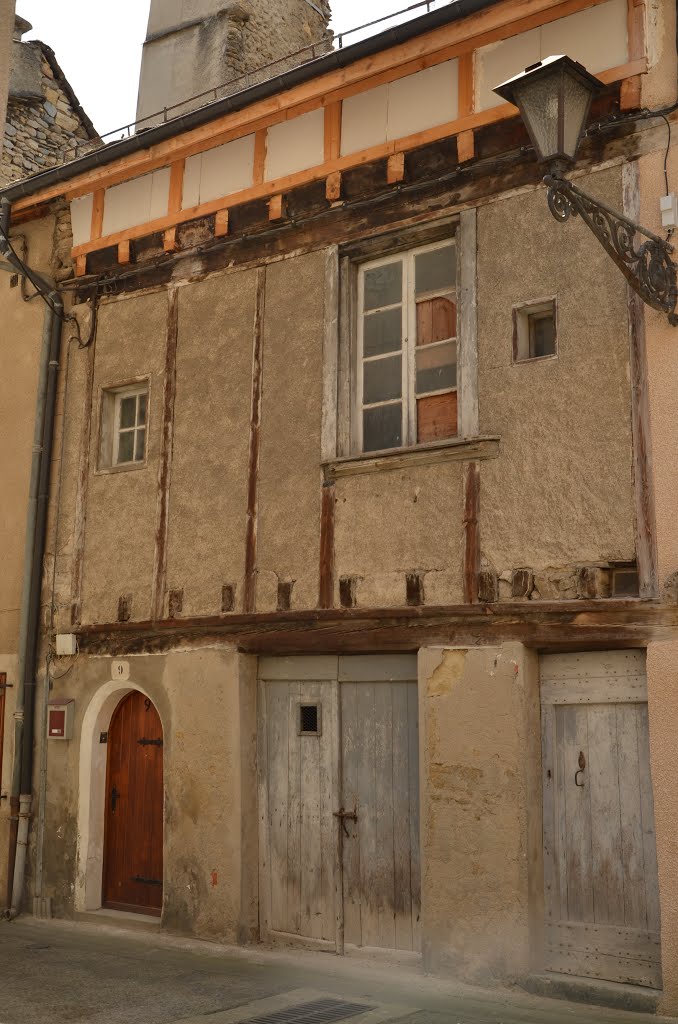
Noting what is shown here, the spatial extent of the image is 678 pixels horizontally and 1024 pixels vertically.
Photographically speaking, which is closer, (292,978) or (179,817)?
(292,978)

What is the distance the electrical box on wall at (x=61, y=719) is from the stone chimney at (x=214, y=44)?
23.8 feet

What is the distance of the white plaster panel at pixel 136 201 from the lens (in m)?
9.51

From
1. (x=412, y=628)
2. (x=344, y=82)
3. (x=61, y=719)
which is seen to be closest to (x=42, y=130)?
(x=344, y=82)

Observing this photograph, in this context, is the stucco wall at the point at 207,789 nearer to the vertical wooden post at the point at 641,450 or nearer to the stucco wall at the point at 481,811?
the stucco wall at the point at 481,811

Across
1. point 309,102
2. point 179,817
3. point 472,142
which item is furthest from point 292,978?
point 309,102

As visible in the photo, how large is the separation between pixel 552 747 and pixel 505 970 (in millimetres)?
1398

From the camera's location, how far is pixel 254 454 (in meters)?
8.48

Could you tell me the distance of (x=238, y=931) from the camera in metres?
7.97

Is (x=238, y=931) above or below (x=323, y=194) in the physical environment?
below

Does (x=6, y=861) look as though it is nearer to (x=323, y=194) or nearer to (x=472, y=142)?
(x=323, y=194)

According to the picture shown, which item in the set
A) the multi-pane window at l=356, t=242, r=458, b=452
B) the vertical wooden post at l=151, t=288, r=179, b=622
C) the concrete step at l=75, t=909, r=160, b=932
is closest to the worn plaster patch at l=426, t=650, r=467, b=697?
the multi-pane window at l=356, t=242, r=458, b=452

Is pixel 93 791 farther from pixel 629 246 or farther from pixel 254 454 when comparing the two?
pixel 629 246

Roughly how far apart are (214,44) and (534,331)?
772 cm

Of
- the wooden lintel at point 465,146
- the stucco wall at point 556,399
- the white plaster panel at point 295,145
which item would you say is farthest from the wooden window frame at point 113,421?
the stucco wall at point 556,399
